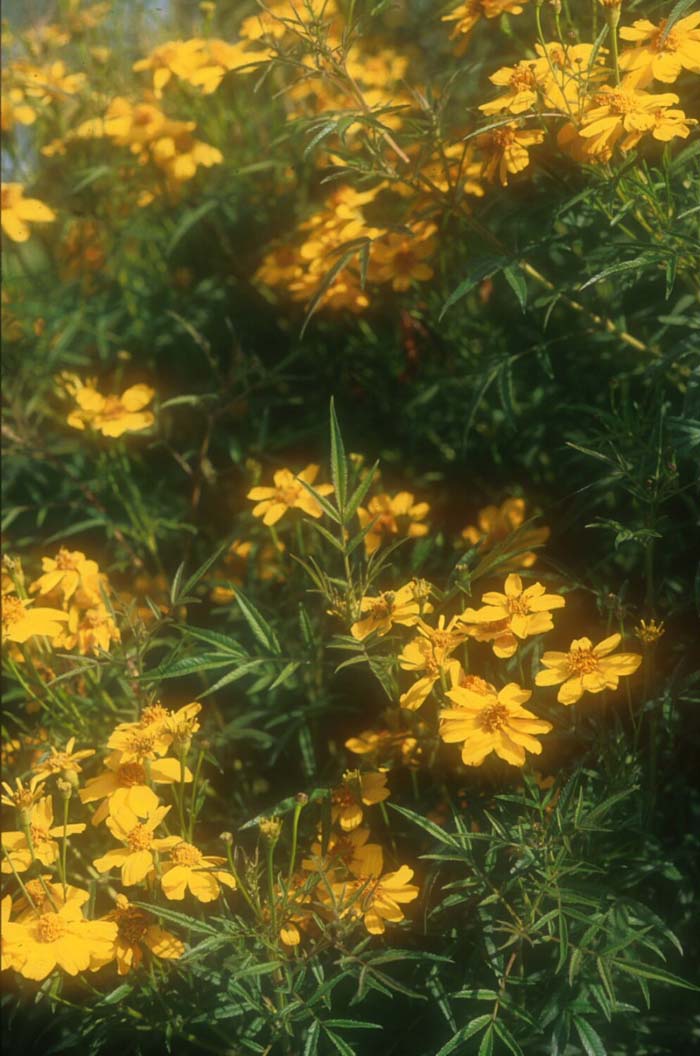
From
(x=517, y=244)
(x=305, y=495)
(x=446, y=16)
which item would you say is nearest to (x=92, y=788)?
(x=305, y=495)

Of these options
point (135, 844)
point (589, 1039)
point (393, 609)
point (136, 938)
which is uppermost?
point (393, 609)

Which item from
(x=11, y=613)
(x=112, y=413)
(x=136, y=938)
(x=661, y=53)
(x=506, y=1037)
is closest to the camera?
(x=506, y=1037)

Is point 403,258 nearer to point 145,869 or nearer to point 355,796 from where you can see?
point 355,796

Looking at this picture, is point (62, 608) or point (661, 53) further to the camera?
point (62, 608)

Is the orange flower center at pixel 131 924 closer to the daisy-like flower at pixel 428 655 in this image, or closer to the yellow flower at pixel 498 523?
the daisy-like flower at pixel 428 655

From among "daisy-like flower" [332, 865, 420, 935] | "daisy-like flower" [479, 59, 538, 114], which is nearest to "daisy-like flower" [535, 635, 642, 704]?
"daisy-like flower" [332, 865, 420, 935]

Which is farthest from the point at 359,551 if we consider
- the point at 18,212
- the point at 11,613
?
the point at 18,212

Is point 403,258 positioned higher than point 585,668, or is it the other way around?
point 403,258
